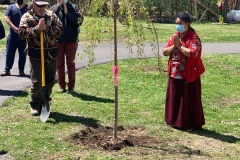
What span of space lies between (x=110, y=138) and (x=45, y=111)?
137 centimetres

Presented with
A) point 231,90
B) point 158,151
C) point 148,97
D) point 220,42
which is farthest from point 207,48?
point 158,151

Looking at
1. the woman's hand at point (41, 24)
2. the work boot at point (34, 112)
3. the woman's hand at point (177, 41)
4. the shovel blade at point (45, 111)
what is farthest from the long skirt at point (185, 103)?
the work boot at point (34, 112)

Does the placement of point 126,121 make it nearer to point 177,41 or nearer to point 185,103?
point 185,103

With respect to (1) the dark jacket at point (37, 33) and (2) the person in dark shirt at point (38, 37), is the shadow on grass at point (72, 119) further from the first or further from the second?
(1) the dark jacket at point (37, 33)

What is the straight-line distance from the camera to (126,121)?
714 cm

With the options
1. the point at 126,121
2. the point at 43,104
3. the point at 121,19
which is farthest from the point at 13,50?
the point at 121,19

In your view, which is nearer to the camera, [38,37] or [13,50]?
[38,37]

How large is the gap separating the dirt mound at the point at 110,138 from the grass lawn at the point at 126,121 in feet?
0.27

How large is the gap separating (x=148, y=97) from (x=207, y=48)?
8181 millimetres

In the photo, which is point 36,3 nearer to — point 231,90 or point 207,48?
point 231,90

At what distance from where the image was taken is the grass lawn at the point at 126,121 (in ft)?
18.9

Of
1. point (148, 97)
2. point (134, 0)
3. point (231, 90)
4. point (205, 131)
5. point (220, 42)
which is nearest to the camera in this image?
point (134, 0)

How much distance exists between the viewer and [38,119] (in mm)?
7090

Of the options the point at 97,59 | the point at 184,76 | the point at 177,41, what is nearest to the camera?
the point at 177,41
